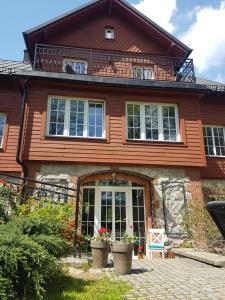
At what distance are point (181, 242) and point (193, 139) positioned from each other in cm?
378

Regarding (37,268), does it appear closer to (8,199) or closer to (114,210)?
(8,199)

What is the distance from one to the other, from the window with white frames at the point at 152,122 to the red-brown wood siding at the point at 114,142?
10.9 inches

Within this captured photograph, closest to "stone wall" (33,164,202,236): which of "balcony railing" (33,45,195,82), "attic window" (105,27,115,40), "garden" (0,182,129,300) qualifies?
"garden" (0,182,129,300)

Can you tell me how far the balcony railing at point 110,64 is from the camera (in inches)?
492

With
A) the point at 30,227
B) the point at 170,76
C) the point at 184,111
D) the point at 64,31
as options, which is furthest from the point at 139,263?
the point at 64,31

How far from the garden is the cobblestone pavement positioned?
40 cm

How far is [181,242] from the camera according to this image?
9617 millimetres

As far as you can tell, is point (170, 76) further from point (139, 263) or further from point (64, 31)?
point (139, 263)

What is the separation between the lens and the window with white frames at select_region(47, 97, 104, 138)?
1035cm

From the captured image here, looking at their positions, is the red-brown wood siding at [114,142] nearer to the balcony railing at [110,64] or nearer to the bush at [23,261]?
the balcony railing at [110,64]

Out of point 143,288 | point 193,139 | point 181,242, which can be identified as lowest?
point 143,288

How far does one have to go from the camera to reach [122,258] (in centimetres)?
615

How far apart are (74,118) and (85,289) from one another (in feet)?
22.3

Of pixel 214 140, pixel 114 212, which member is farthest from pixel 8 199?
pixel 214 140
